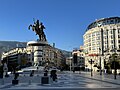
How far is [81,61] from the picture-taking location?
641 feet

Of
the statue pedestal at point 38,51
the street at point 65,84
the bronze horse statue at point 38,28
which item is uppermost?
the bronze horse statue at point 38,28

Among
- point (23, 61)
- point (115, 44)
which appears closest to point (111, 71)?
point (23, 61)

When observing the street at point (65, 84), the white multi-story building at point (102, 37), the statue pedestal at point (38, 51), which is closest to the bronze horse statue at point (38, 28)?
the statue pedestal at point (38, 51)

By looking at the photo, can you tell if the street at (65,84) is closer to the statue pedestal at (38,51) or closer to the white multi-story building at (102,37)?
the statue pedestal at (38,51)

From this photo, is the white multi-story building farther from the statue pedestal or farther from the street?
the street

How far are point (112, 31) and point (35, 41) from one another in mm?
92118

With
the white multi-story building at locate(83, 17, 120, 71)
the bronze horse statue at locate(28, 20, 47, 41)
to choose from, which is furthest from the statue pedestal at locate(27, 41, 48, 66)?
the white multi-story building at locate(83, 17, 120, 71)

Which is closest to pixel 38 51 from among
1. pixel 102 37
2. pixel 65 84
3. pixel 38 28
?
pixel 38 28

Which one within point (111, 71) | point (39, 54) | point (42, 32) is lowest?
point (111, 71)

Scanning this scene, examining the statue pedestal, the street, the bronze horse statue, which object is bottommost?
the street

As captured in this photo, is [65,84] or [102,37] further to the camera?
[102,37]

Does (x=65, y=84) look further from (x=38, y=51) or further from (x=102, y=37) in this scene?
(x=102, y=37)

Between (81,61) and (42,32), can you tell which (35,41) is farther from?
(81,61)

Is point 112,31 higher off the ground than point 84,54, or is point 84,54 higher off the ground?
point 112,31
